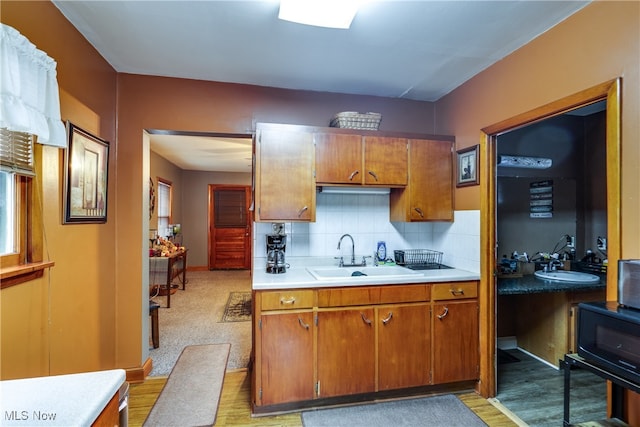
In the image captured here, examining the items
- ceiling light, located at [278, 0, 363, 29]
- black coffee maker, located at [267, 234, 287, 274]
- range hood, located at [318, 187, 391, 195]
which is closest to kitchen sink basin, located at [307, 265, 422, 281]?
black coffee maker, located at [267, 234, 287, 274]

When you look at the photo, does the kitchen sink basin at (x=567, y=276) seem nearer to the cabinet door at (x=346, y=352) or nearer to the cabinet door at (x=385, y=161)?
the cabinet door at (x=385, y=161)

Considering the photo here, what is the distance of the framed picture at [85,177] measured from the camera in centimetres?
176

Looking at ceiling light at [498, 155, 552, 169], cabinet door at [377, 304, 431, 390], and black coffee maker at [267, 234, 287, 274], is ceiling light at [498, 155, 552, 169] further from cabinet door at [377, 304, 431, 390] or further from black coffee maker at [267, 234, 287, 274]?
black coffee maker at [267, 234, 287, 274]

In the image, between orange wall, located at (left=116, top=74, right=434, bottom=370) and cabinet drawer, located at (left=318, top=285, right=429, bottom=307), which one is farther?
orange wall, located at (left=116, top=74, right=434, bottom=370)

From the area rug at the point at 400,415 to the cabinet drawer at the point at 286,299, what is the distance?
0.74 meters

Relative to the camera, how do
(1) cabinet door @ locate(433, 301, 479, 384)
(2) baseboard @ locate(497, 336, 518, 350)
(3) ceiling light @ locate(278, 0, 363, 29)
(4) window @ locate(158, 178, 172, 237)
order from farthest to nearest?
(4) window @ locate(158, 178, 172, 237), (2) baseboard @ locate(497, 336, 518, 350), (1) cabinet door @ locate(433, 301, 479, 384), (3) ceiling light @ locate(278, 0, 363, 29)

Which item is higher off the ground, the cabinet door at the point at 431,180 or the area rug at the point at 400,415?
the cabinet door at the point at 431,180

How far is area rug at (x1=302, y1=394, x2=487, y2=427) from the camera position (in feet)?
6.31

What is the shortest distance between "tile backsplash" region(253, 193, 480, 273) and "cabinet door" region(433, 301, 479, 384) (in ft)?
1.30

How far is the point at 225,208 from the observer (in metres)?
7.28

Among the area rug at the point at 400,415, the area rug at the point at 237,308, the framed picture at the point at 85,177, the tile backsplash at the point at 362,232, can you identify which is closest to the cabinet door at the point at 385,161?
the tile backsplash at the point at 362,232

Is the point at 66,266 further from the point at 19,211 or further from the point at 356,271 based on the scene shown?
the point at 356,271

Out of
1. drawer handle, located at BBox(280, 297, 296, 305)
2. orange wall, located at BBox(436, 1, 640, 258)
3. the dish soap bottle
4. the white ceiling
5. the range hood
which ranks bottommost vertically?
drawer handle, located at BBox(280, 297, 296, 305)

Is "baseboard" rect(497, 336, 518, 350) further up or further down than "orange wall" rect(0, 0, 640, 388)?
further down
